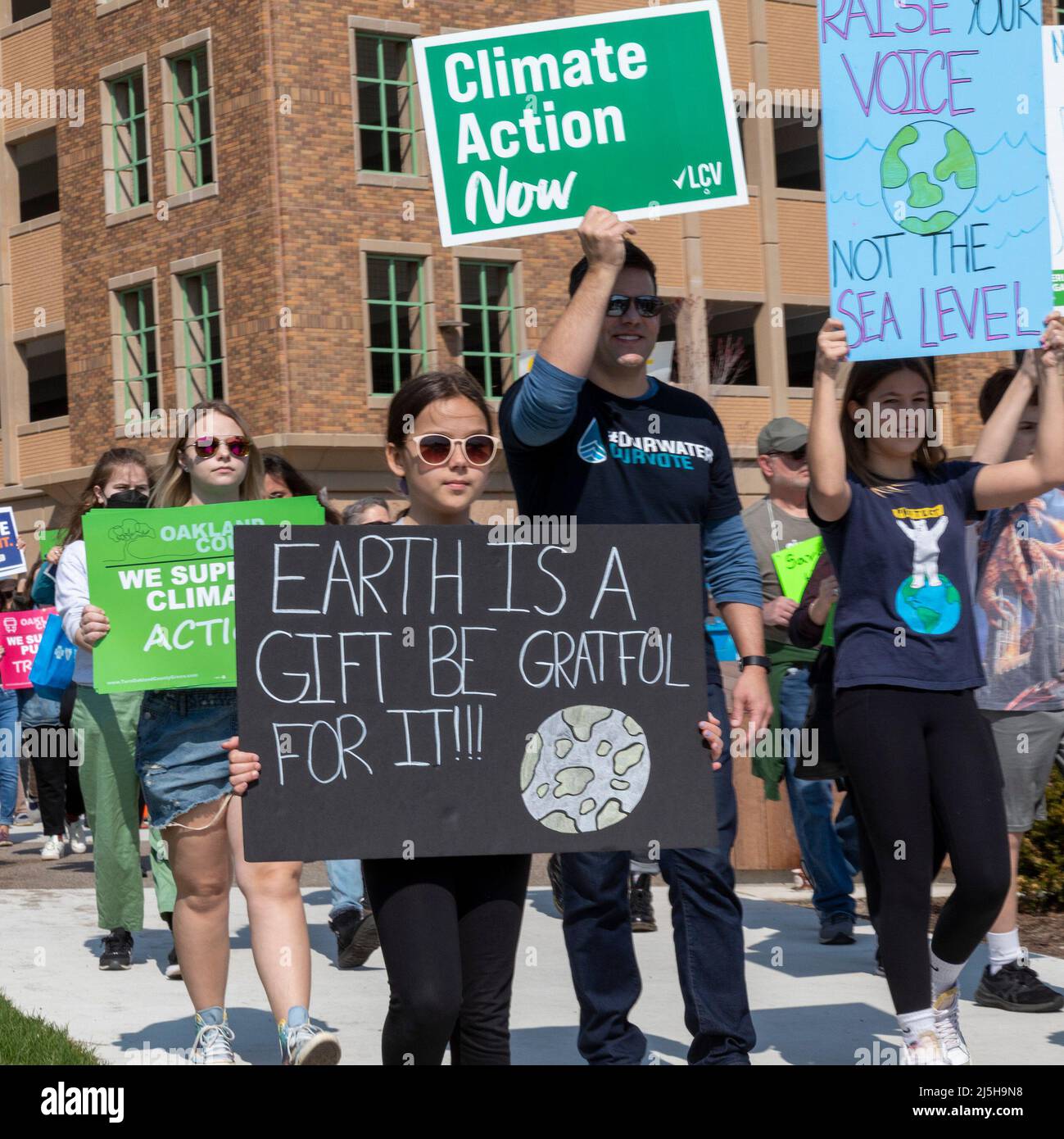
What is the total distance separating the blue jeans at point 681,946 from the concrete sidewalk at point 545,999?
59 cm

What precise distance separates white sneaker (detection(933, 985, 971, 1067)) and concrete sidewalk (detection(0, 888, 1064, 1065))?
0.31 m

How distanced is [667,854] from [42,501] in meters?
27.7

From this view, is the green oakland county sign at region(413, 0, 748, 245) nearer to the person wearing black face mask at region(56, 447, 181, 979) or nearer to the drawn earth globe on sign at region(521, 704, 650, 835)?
the drawn earth globe on sign at region(521, 704, 650, 835)

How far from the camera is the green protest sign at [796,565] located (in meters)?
7.35

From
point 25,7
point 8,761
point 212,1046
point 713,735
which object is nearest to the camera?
point 713,735

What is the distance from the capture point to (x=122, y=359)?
1140 inches

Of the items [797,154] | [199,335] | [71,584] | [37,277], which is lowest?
[71,584]

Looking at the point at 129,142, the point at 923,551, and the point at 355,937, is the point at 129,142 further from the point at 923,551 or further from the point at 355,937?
the point at 923,551

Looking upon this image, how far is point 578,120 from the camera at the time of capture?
5.07m

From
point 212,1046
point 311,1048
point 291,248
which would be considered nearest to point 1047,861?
point 212,1046

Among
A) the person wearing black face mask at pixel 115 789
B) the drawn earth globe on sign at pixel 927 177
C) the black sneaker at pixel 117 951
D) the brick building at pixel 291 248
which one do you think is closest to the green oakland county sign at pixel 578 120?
the drawn earth globe on sign at pixel 927 177

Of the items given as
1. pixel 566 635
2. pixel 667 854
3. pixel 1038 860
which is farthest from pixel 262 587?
pixel 1038 860

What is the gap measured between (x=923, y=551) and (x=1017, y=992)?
1889mm

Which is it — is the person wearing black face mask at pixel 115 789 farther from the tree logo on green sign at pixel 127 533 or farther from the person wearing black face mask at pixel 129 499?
the tree logo on green sign at pixel 127 533
